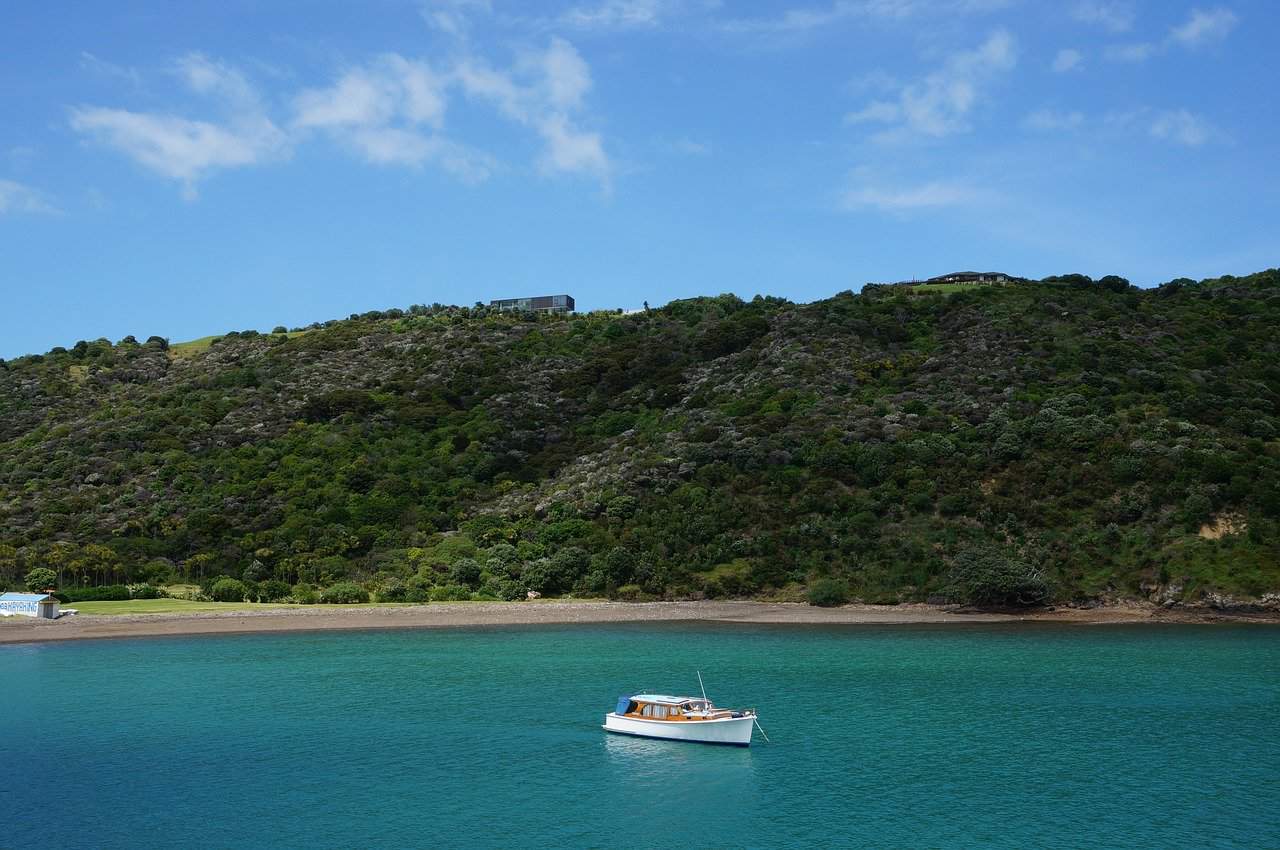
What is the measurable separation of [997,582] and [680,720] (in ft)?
124

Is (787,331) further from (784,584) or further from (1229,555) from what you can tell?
(1229,555)

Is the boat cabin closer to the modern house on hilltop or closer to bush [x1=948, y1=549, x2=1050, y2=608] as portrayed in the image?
bush [x1=948, y1=549, x2=1050, y2=608]

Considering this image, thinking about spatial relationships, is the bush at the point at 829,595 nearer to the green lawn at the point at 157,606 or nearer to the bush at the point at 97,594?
the green lawn at the point at 157,606

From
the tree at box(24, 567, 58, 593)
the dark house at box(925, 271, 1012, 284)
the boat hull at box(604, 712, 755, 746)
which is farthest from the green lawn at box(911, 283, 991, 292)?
the boat hull at box(604, 712, 755, 746)

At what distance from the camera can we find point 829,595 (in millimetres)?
73312

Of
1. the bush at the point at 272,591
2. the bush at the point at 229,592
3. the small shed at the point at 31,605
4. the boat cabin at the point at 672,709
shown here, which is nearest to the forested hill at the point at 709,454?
the bush at the point at 272,591

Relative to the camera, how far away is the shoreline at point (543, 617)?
217ft

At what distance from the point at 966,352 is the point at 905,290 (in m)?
31.0

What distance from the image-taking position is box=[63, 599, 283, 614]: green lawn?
73500 millimetres

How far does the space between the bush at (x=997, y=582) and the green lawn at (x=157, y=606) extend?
49.6m

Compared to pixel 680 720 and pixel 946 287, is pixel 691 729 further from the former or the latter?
pixel 946 287

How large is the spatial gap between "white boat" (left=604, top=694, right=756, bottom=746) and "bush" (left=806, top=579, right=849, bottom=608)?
34.3m

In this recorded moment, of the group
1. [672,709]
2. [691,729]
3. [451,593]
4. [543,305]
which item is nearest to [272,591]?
[451,593]

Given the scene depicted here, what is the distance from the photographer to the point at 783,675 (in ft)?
163
